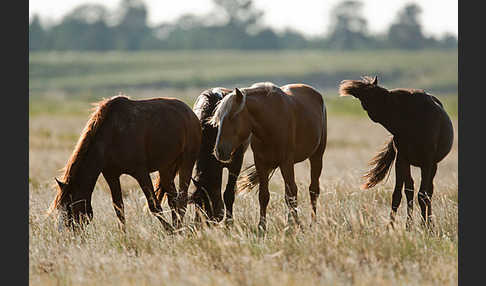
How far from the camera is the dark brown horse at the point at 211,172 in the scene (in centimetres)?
844

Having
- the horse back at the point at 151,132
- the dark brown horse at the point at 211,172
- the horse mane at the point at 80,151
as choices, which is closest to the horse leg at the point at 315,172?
the dark brown horse at the point at 211,172

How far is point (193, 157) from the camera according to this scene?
8.29 m

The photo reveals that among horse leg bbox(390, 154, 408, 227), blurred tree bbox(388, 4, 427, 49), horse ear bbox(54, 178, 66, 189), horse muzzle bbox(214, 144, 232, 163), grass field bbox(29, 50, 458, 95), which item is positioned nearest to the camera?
horse ear bbox(54, 178, 66, 189)

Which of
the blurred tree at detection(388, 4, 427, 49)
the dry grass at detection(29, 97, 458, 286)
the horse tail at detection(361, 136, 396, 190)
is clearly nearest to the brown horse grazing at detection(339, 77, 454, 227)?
the dry grass at detection(29, 97, 458, 286)

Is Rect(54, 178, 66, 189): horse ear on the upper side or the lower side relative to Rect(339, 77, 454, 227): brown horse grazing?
lower

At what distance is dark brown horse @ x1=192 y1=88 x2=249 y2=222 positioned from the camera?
8438 mm

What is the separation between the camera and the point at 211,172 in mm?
8531

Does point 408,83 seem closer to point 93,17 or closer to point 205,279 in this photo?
point 93,17

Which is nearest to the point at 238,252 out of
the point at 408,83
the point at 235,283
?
the point at 235,283

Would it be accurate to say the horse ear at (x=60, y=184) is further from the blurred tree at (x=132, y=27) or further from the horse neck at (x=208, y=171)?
the blurred tree at (x=132, y=27)

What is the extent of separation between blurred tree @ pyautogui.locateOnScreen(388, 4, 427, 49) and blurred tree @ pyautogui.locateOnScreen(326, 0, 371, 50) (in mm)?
5019

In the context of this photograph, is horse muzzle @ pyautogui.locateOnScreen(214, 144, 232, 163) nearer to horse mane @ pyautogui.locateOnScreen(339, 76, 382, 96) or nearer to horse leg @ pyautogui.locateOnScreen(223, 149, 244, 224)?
horse leg @ pyautogui.locateOnScreen(223, 149, 244, 224)

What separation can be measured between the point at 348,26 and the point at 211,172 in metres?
119

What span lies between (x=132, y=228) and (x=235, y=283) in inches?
82.1
